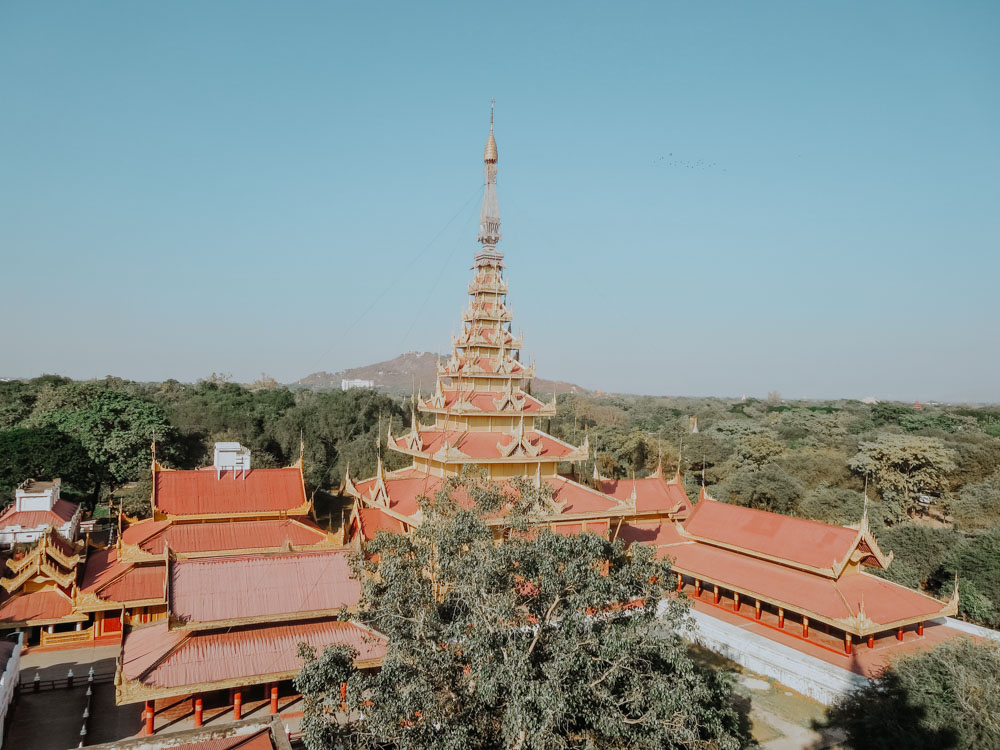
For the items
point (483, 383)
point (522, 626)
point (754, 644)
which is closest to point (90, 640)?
point (483, 383)

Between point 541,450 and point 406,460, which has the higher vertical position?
point 541,450

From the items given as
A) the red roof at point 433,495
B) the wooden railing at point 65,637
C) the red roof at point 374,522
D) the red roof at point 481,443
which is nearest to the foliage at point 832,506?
the red roof at point 433,495

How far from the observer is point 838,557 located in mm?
18234

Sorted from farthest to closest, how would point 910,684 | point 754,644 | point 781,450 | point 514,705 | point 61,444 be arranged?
1. point 781,450
2. point 61,444
3. point 754,644
4. point 910,684
5. point 514,705

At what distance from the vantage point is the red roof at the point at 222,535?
66.2 feet

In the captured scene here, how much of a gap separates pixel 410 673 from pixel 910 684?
9899 millimetres

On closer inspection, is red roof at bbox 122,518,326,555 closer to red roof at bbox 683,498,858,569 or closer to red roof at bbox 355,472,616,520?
red roof at bbox 355,472,616,520

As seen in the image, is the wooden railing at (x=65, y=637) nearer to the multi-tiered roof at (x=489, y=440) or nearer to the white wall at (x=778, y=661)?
the multi-tiered roof at (x=489, y=440)

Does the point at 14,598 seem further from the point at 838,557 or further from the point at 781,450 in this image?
the point at 781,450

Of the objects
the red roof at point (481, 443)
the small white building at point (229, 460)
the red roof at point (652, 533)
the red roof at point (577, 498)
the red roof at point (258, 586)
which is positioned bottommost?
the red roof at point (652, 533)

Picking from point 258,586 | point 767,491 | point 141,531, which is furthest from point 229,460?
point 767,491

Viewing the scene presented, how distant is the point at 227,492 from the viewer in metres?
22.5

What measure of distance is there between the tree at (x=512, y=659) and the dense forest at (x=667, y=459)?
1270cm

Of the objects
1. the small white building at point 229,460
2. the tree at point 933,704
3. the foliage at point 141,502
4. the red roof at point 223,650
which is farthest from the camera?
the foliage at point 141,502
